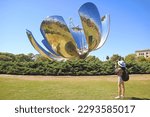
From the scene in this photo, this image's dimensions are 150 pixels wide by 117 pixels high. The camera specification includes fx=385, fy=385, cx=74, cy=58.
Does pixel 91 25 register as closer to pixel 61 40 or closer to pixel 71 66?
pixel 61 40

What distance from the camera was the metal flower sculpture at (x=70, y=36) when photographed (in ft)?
46.5

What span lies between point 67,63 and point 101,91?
10.3 ft

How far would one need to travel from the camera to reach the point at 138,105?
22.8 feet

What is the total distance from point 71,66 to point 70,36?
12.2ft

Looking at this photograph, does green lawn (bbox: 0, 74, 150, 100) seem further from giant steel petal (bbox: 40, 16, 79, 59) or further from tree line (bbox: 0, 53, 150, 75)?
giant steel petal (bbox: 40, 16, 79, 59)

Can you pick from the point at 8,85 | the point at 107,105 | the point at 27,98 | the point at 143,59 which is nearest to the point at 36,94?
the point at 27,98

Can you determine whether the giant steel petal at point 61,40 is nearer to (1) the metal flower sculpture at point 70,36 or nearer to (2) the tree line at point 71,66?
(1) the metal flower sculpture at point 70,36

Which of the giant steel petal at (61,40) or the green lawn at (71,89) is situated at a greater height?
the giant steel petal at (61,40)

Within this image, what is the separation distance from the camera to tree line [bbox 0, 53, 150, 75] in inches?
413

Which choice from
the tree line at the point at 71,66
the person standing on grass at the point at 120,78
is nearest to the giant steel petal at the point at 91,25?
the tree line at the point at 71,66

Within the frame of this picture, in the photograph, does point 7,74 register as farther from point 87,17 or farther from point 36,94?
point 87,17

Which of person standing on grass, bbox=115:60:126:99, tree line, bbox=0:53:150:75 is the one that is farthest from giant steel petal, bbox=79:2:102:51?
person standing on grass, bbox=115:60:126:99

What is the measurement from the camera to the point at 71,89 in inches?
332

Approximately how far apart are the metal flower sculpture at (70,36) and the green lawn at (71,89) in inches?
186
